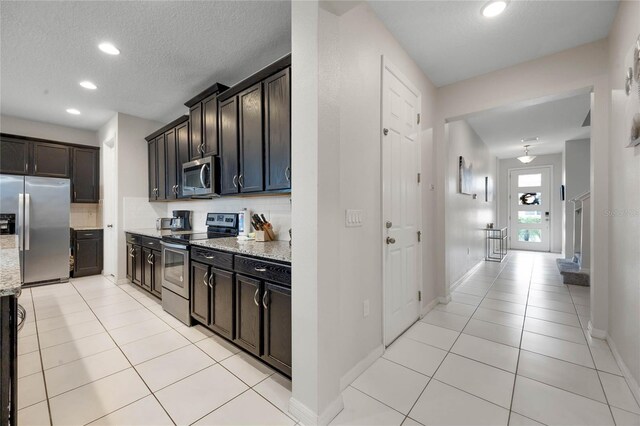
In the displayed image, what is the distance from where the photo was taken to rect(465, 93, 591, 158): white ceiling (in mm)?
3816

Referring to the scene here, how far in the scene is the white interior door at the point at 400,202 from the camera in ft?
7.19

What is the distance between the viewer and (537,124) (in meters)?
4.63

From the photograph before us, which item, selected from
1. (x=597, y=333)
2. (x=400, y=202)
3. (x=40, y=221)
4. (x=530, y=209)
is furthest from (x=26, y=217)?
(x=530, y=209)

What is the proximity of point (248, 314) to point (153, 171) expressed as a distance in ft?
11.5

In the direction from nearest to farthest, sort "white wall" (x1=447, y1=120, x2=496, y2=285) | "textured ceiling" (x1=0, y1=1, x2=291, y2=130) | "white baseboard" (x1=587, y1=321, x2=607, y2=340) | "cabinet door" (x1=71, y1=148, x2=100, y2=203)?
"textured ceiling" (x1=0, y1=1, x2=291, y2=130)
"white baseboard" (x1=587, y1=321, x2=607, y2=340)
"white wall" (x1=447, y1=120, x2=496, y2=285)
"cabinet door" (x1=71, y1=148, x2=100, y2=203)

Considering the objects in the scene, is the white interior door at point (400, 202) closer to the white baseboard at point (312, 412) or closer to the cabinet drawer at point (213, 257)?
the white baseboard at point (312, 412)

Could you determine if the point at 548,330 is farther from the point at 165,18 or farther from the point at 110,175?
the point at 110,175

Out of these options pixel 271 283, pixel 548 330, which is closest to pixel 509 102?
pixel 548 330

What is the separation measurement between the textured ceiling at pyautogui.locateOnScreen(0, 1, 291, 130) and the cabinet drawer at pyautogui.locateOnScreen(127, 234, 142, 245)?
1952 mm

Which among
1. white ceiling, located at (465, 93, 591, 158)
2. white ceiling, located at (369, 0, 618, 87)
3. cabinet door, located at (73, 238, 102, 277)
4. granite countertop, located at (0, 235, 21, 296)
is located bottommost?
cabinet door, located at (73, 238, 102, 277)

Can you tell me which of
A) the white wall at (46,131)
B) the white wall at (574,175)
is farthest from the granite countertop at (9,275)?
the white wall at (574,175)

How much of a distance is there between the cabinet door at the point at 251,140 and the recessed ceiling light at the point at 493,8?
1895 mm

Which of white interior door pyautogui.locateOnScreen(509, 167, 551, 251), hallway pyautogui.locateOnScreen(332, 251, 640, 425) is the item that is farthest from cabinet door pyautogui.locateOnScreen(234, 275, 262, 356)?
white interior door pyautogui.locateOnScreen(509, 167, 551, 251)

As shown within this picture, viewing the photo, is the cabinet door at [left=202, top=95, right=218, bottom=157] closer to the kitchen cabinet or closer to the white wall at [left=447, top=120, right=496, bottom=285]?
the white wall at [left=447, top=120, right=496, bottom=285]
